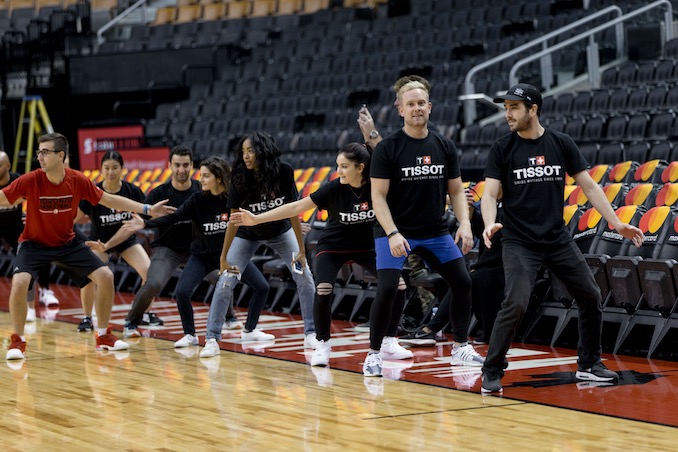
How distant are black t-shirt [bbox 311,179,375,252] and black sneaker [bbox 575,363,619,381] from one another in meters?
1.66

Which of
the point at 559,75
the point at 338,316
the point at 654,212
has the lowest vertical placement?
the point at 338,316

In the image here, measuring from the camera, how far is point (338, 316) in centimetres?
1017

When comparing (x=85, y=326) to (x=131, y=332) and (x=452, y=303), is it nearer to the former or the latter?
(x=131, y=332)

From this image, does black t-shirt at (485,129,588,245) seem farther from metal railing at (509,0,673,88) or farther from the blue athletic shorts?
metal railing at (509,0,673,88)

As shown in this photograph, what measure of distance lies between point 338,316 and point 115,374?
3.17 m

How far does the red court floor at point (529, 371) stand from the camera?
574 cm

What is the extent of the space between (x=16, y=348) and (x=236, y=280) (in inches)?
63.1

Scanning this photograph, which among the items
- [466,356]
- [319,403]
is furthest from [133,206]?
[319,403]

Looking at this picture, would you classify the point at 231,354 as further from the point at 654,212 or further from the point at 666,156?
the point at 666,156

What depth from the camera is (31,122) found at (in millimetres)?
21484

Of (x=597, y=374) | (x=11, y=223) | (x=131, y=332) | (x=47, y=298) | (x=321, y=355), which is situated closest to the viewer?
(x=597, y=374)

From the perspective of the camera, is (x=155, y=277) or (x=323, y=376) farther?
(x=155, y=277)

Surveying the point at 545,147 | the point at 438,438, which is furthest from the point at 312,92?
the point at 438,438

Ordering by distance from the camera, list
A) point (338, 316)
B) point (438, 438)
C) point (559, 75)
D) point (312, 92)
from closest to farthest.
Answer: point (438, 438), point (338, 316), point (559, 75), point (312, 92)
